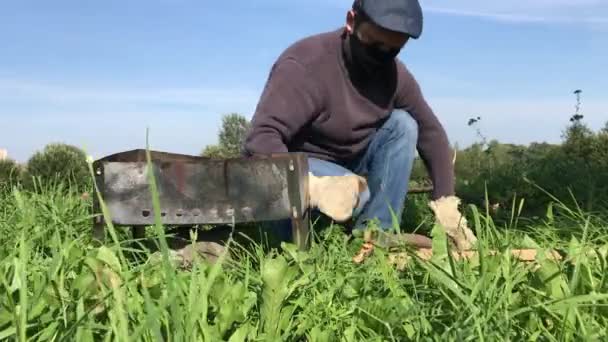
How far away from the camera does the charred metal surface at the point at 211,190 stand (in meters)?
2.27

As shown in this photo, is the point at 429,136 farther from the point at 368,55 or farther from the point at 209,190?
the point at 209,190

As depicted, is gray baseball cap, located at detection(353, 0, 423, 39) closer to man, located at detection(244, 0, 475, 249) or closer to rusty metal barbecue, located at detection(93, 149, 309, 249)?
man, located at detection(244, 0, 475, 249)

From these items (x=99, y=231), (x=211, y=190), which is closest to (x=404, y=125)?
(x=211, y=190)

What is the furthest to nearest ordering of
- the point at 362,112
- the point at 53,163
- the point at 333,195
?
the point at 53,163 → the point at 362,112 → the point at 333,195

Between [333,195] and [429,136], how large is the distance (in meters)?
1.07

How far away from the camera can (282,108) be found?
2830mm

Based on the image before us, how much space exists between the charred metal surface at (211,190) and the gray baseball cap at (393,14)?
33.7 inches

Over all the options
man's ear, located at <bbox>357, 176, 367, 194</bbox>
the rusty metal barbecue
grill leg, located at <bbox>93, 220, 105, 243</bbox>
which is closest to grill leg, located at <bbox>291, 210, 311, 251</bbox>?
the rusty metal barbecue

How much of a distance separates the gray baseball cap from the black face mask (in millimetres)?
188

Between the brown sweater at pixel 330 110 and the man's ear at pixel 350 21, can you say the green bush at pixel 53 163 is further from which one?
the man's ear at pixel 350 21

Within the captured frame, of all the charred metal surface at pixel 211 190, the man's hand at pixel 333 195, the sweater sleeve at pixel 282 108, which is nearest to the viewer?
the charred metal surface at pixel 211 190

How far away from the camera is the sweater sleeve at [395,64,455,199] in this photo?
3312 millimetres

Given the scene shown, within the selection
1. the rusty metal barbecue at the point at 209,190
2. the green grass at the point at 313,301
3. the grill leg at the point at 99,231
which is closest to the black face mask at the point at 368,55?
the rusty metal barbecue at the point at 209,190

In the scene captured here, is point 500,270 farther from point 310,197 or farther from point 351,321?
point 310,197
